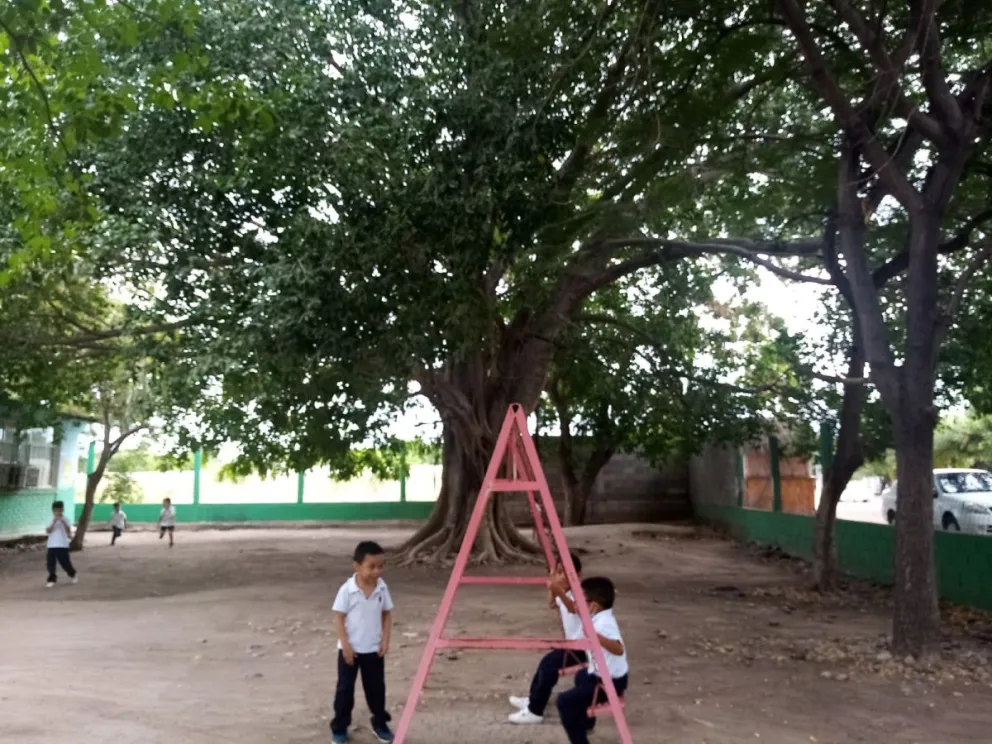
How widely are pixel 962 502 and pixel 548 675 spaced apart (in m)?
9.42

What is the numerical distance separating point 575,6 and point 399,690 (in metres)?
6.39

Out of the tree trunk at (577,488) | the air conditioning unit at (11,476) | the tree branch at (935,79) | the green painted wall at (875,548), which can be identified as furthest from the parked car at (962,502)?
the air conditioning unit at (11,476)

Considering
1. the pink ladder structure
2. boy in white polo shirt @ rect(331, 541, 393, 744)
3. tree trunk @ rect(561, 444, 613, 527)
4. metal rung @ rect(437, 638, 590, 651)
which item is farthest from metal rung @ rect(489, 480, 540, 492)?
tree trunk @ rect(561, 444, 613, 527)

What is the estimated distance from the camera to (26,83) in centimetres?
742

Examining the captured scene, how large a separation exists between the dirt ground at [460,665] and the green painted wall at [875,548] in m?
0.76

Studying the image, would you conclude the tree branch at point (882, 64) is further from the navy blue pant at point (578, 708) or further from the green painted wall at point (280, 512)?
the green painted wall at point (280, 512)

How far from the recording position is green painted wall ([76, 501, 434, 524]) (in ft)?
90.1

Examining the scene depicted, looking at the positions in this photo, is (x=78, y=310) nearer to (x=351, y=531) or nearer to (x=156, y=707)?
(x=156, y=707)

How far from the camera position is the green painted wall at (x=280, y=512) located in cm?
2745

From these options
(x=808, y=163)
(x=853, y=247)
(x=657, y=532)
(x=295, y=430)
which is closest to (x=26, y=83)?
(x=853, y=247)

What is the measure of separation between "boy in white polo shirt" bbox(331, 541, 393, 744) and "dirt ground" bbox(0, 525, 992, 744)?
0.64ft

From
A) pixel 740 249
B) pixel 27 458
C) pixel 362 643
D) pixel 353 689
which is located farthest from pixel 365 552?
pixel 27 458

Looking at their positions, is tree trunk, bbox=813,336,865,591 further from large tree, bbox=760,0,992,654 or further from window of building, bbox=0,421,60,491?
window of building, bbox=0,421,60,491

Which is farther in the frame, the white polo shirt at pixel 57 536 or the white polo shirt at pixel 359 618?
the white polo shirt at pixel 57 536
